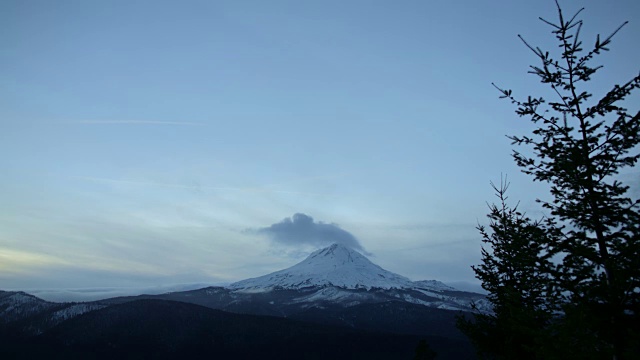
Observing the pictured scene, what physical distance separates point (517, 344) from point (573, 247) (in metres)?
9.11

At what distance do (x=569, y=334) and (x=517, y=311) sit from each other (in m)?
1.85

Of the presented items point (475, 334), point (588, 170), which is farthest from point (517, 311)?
point (475, 334)

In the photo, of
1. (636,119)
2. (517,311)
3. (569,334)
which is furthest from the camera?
(517,311)

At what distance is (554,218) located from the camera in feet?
43.2

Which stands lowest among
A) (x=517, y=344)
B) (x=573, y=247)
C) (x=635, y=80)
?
(x=517, y=344)

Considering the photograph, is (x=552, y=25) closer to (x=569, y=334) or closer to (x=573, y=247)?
(x=573, y=247)

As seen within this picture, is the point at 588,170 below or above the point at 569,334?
above

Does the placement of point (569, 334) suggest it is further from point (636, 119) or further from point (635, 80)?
point (635, 80)

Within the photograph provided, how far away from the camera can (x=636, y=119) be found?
40.2 feet

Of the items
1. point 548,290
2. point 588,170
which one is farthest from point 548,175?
point 548,290

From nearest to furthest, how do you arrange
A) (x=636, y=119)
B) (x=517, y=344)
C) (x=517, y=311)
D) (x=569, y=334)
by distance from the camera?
(x=569, y=334) < (x=636, y=119) < (x=517, y=311) < (x=517, y=344)

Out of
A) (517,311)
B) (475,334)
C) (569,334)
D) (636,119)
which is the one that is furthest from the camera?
(475,334)

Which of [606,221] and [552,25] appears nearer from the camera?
[606,221]

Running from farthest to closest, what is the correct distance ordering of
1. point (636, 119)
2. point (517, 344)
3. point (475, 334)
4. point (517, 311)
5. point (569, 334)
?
point (475, 334) → point (517, 344) → point (517, 311) → point (636, 119) → point (569, 334)
